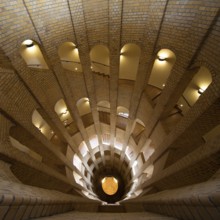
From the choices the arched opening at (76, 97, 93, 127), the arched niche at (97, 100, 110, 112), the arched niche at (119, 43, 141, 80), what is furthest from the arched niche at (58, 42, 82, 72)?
the arched niche at (97, 100, 110, 112)

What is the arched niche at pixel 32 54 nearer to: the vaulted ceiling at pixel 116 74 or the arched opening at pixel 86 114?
the vaulted ceiling at pixel 116 74

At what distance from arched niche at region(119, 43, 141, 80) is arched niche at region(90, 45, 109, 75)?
0.96m

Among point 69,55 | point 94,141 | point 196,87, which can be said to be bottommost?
point 196,87

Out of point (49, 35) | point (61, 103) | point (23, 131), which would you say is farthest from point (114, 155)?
point (49, 35)

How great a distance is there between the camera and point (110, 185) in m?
23.0

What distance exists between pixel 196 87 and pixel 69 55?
699cm

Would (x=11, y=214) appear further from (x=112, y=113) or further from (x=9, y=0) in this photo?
(x=112, y=113)

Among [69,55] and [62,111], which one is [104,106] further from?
[69,55]

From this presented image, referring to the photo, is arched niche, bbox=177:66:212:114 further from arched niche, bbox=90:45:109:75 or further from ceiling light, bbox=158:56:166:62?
arched niche, bbox=90:45:109:75

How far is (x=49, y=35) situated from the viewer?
619cm

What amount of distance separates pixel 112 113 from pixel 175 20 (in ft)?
22.4

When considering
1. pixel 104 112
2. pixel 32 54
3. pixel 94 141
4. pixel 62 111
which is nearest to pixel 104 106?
pixel 104 112

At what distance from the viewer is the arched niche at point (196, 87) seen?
7.99 meters

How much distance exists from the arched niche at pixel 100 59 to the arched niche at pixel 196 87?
464 cm
